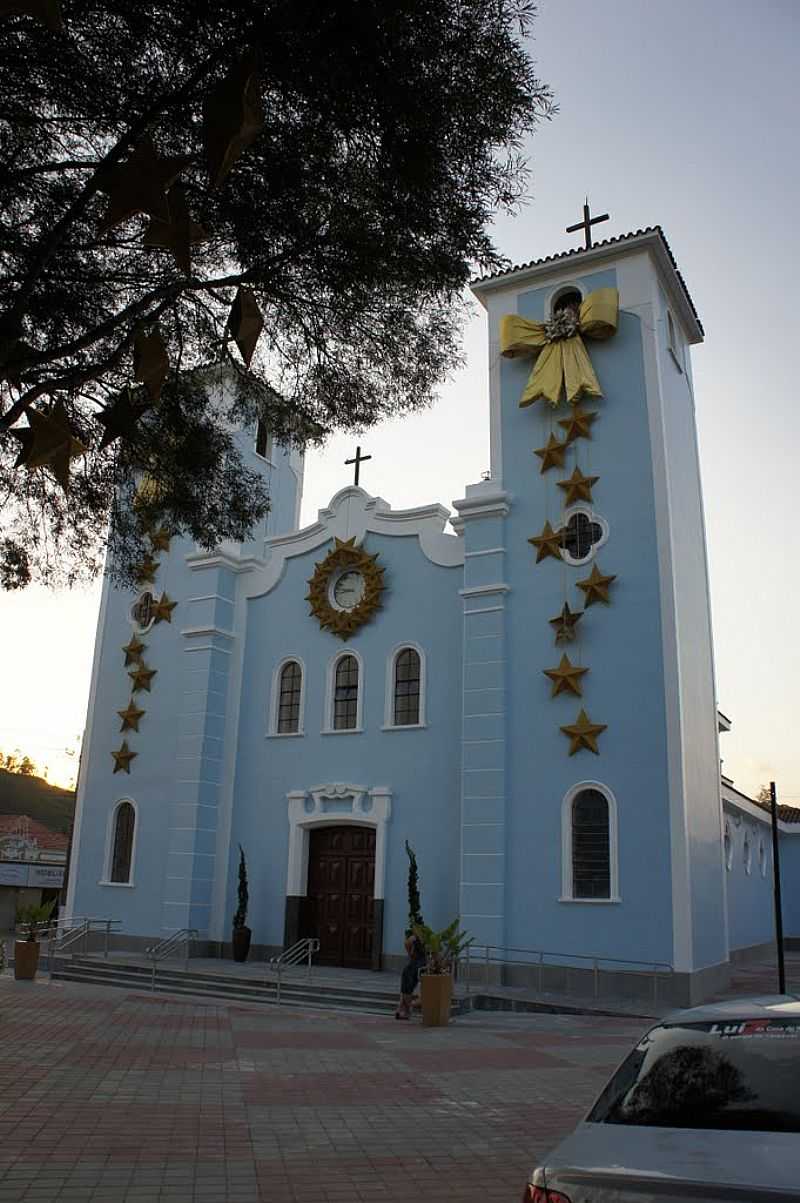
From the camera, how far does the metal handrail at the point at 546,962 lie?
1705cm

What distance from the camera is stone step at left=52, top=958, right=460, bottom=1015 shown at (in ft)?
55.4

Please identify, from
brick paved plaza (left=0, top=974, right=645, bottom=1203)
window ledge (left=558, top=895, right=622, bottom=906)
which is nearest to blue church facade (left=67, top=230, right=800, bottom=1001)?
window ledge (left=558, top=895, right=622, bottom=906)

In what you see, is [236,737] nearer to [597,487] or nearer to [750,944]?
[597,487]

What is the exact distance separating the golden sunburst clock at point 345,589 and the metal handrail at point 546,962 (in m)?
7.59

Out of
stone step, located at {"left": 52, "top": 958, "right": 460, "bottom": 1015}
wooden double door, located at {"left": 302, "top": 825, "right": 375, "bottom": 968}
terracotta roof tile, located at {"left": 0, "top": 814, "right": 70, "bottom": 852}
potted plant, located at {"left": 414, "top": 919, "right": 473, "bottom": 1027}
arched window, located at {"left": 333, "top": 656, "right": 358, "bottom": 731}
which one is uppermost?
arched window, located at {"left": 333, "top": 656, "right": 358, "bottom": 731}

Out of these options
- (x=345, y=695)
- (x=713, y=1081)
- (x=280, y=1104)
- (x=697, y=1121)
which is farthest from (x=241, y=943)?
(x=697, y=1121)

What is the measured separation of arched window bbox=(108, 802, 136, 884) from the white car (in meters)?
21.9

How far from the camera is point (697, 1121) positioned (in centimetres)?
351

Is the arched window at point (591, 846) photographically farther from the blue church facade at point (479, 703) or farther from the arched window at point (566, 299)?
the arched window at point (566, 299)

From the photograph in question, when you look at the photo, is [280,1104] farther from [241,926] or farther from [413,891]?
[241,926]

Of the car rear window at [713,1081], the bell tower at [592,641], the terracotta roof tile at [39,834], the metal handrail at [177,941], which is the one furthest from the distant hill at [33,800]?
the car rear window at [713,1081]

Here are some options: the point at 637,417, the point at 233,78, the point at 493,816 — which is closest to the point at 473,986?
the point at 493,816

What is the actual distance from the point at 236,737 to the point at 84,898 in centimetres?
554

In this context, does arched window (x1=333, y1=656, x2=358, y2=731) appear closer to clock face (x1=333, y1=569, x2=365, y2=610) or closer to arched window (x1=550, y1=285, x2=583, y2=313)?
clock face (x1=333, y1=569, x2=365, y2=610)
